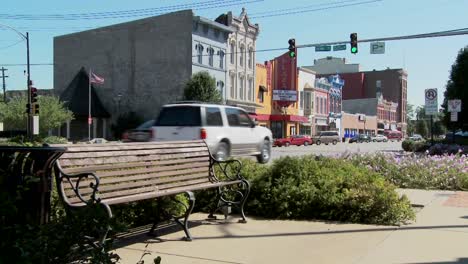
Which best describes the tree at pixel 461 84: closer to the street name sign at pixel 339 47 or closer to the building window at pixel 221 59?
the street name sign at pixel 339 47

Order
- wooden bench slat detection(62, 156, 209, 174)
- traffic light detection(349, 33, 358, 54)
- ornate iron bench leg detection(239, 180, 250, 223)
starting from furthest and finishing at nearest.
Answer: traffic light detection(349, 33, 358, 54)
ornate iron bench leg detection(239, 180, 250, 223)
wooden bench slat detection(62, 156, 209, 174)

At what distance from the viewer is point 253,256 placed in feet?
18.6

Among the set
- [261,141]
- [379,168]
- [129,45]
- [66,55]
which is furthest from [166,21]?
[379,168]

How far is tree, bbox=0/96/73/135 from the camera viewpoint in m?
48.4

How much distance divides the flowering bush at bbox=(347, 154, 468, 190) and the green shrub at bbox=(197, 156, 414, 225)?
3547 millimetres

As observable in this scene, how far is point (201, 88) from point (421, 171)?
3554 cm

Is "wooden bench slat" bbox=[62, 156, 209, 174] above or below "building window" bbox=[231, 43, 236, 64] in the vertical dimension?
below

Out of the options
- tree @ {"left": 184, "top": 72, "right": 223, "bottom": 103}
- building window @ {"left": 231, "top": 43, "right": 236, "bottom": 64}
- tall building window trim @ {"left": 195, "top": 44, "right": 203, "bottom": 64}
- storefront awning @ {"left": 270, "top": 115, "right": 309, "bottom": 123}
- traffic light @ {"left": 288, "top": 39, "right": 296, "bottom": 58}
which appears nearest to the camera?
traffic light @ {"left": 288, "top": 39, "right": 296, "bottom": 58}

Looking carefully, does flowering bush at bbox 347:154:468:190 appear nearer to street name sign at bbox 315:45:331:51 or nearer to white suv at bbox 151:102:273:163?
white suv at bbox 151:102:273:163

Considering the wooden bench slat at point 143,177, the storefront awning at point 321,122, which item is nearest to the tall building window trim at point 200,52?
the storefront awning at point 321,122

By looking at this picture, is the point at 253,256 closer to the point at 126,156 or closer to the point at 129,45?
the point at 126,156

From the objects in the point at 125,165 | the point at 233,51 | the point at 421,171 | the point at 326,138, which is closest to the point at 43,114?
the point at 233,51

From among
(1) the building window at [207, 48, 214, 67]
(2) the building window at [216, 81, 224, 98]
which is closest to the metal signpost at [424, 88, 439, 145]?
(1) the building window at [207, 48, 214, 67]

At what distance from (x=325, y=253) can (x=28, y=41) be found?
122 feet
